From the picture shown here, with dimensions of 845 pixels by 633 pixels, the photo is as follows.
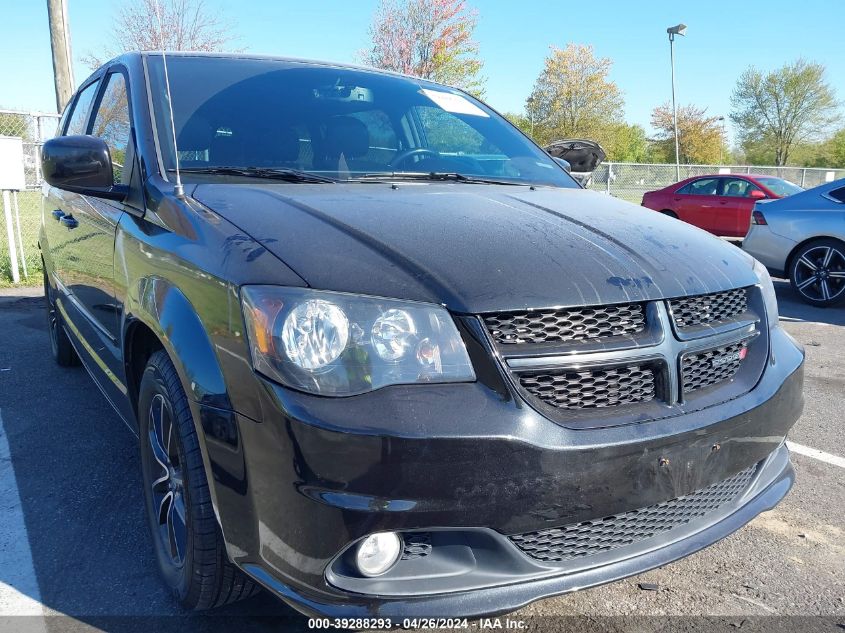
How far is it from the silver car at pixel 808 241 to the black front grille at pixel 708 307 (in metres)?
6.11

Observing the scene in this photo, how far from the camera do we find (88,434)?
11.6 ft

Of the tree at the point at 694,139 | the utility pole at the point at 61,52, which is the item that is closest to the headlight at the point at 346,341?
the utility pole at the point at 61,52

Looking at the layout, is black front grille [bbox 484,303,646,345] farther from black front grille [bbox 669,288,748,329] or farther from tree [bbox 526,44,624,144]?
tree [bbox 526,44,624,144]

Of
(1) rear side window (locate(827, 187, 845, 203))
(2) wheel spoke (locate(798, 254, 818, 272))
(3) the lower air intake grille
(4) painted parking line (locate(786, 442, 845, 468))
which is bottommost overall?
(4) painted parking line (locate(786, 442, 845, 468))

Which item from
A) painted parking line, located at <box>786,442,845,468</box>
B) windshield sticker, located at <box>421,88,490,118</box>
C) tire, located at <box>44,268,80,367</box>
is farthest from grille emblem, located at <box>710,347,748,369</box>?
tire, located at <box>44,268,80,367</box>

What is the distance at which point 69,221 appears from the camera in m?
3.38

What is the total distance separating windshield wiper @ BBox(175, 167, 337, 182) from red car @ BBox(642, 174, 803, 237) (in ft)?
39.5

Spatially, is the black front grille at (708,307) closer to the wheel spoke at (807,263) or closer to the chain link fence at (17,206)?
the wheel spoke at (807,263)

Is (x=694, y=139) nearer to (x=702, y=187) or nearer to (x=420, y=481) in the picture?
(x=702, y=187)

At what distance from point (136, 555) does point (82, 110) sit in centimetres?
261

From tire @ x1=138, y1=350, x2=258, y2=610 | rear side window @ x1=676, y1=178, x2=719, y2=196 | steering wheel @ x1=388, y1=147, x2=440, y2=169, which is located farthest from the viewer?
rear side window @ x1=676, y1=178, x2=719, y2=196

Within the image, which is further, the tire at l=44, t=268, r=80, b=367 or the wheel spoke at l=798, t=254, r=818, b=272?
the wheel spoke at l=798, t=254, r=818, b=272

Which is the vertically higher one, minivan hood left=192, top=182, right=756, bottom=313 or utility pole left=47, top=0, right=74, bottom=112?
utility pole left=47, top=0, right=74, bottom=112

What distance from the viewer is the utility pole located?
9577 mm
